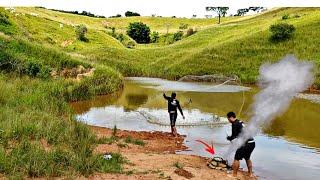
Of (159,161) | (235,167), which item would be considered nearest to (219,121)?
(159,161)

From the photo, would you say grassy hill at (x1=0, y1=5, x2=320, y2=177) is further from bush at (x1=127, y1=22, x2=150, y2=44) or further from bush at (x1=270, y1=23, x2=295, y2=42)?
bush at (x1=127, y1=22, x2=150, y2=44)

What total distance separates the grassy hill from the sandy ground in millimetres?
643

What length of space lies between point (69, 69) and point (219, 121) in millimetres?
16225

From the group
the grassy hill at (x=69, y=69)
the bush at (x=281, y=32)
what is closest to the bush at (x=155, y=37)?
the grassy hill at (x=69, y=69)

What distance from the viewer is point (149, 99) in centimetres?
3612

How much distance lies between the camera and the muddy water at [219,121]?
1783 centimetres

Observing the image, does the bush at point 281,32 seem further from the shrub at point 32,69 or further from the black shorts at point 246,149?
the black shorts at point 246,149

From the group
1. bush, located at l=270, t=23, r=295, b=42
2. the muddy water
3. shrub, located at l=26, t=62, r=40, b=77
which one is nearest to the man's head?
the muddy water

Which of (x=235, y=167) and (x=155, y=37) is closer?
(x=235, y=167)

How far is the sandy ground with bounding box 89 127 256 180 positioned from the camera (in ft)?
47.4

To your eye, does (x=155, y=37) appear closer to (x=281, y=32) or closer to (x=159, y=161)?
(x=281, y=32)

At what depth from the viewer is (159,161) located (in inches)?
637

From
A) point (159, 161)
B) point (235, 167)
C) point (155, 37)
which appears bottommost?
point (159, 161)

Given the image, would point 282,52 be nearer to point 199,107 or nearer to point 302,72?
point 199,107
